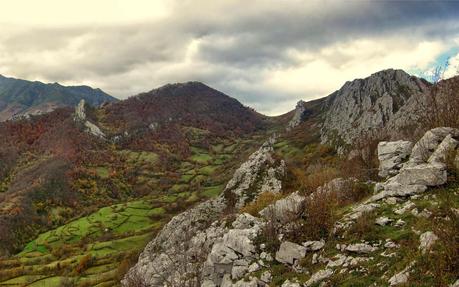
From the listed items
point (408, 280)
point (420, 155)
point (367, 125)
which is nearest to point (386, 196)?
point (420, 155)

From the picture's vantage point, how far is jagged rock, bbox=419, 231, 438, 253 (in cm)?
1870

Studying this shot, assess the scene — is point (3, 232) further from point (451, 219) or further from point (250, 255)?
point (451, 219)

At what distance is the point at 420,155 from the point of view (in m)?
30.0

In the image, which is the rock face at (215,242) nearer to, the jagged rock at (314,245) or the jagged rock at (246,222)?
the jagged rock at (246,222)

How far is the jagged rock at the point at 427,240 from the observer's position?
61.4 feet

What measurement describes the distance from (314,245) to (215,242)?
14190mm

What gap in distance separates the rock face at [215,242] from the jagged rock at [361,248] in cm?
656

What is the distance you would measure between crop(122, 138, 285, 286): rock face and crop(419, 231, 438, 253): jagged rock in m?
10.7

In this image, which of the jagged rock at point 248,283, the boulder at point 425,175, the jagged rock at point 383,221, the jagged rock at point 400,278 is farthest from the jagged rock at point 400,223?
the jagged rock at point 248,283

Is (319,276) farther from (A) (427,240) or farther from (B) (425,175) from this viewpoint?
(B) (425,175)

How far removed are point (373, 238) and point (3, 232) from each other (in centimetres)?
18417

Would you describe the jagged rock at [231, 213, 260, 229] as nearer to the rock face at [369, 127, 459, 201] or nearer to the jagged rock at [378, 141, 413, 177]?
the rock face at [369, 127, 459, 201]

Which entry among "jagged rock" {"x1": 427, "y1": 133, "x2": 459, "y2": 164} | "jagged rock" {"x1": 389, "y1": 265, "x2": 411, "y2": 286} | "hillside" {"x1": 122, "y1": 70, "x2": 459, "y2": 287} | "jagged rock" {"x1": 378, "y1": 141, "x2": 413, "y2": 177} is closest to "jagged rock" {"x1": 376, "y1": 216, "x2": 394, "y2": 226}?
"hillside" {"x1": 122, "y1": 70, "x2": 459, "y2": 287}

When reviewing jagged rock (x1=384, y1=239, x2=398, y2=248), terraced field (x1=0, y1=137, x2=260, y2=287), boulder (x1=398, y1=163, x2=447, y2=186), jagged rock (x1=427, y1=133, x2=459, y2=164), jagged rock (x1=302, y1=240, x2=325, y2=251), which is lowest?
terraced field (x1=0, y1=137, x2=260, y2=287)
